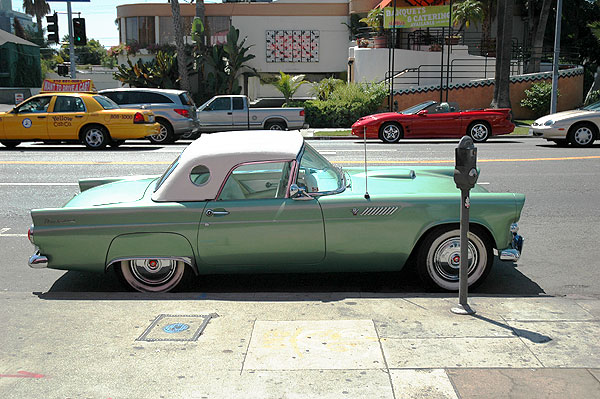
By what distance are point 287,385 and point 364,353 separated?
0.66 metres

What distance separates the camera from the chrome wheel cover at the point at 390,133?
19344 millimetres

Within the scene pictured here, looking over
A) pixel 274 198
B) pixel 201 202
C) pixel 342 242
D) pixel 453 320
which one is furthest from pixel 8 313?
pixel 453 320

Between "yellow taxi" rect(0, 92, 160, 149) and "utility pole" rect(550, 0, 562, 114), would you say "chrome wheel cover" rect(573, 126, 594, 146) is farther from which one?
"yellow taxi" rect(0, 92, 160, 149)

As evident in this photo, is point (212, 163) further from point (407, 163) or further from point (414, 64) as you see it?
point (414, 64)

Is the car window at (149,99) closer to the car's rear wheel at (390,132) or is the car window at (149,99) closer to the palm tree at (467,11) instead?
the car's rear wheel at (390,132)

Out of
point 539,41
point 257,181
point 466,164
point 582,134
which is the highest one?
point 539,41

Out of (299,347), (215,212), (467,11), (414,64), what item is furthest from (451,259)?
(467,11)

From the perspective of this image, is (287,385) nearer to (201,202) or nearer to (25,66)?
(201,202)

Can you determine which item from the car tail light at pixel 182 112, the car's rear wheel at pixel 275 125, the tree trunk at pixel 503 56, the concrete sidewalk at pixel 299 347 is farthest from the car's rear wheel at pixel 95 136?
the tree trunk at pixel 503 56

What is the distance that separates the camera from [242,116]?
2202 centimetres

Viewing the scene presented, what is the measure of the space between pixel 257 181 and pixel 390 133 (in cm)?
1396

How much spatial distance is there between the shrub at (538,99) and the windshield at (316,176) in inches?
965

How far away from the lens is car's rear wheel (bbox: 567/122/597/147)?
16.9 metres

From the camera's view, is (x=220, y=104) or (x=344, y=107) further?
(x=344, y=107)
